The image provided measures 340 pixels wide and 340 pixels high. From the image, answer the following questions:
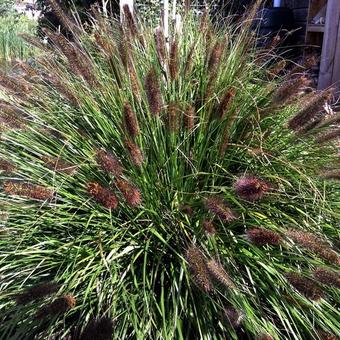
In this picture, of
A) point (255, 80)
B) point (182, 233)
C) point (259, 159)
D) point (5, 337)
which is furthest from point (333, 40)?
point (5, 337)

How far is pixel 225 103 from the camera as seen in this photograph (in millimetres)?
1946

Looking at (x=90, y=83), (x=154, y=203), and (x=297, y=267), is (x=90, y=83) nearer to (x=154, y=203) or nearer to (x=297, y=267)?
(x=154, y=203)

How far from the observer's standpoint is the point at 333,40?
5070 millimetres

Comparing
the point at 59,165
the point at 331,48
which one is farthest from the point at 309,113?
the point at 331,48

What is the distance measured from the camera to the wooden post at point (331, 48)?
5.02 metres

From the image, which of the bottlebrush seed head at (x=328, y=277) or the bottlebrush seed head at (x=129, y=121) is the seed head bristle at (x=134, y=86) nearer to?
the bottlebrush seed head at (x=129, y=121)

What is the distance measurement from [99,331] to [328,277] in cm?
65

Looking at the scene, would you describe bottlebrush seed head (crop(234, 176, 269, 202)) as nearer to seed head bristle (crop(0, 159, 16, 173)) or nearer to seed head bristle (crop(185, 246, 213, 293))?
seed head bristle (crop(185, 246, 213, 293))

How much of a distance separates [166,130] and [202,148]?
0.53 feet

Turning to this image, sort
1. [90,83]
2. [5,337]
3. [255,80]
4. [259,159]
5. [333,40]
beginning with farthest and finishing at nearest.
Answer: [333,40], [255,80], [90,83], [259,159], [5,337]

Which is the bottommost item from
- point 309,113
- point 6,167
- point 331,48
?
point 331,48

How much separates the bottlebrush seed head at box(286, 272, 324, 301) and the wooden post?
3831mm

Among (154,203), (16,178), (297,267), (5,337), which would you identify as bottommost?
(5,337)

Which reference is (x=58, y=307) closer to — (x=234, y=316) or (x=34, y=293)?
(x=34, y=293)
